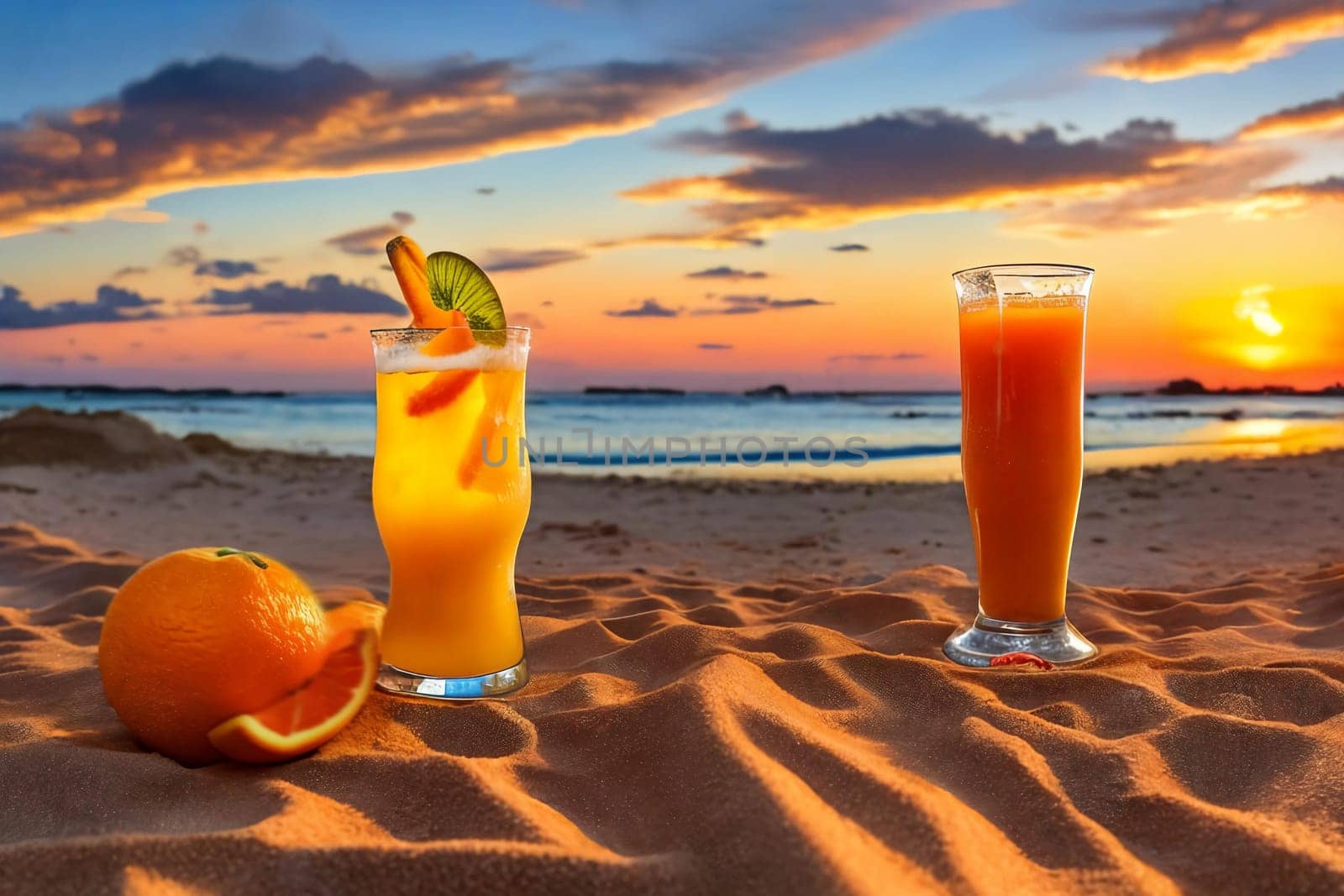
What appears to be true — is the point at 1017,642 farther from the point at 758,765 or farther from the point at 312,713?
the point at 312,713

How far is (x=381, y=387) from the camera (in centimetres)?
202

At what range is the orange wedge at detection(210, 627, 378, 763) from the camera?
1514 millimetres

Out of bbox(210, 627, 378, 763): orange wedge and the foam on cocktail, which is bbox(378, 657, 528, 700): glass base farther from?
the foam on cocktail

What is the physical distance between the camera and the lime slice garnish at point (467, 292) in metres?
1.86

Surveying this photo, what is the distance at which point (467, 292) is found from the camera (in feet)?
6.19

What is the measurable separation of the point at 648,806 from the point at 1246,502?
7.03 meters

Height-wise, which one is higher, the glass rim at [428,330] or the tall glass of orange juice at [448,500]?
the glass rim at [428,330]

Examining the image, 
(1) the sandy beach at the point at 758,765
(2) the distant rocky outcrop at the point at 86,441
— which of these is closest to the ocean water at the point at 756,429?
(2) the distant rocky outcrop at the point at 86,441

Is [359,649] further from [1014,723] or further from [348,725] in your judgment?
[1014,723]

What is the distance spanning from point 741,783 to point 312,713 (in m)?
0.73

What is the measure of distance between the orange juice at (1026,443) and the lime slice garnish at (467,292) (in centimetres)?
117

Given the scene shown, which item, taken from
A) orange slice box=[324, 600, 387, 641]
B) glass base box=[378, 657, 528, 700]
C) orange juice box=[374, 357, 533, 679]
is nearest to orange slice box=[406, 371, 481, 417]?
orange juice box=[374, 357, 533, 679]

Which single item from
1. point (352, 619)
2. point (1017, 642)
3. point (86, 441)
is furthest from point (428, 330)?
point (86, 441)

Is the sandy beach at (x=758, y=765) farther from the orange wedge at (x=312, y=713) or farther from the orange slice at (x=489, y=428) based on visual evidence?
the orange slice at (x=489, y=428)
